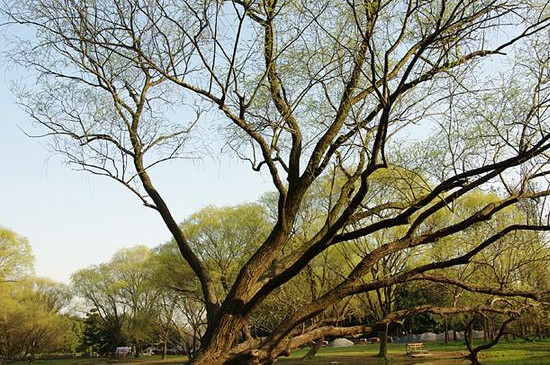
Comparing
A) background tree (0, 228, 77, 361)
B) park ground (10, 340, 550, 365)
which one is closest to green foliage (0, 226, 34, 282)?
background tree (0, 228, 77, 361)

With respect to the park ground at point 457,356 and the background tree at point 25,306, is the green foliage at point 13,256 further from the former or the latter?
the park ground at point 457,356

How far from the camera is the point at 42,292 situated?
47.5 meters

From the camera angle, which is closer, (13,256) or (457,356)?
(457,356)

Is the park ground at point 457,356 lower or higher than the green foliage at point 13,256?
lower

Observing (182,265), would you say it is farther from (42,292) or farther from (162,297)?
(42,292)

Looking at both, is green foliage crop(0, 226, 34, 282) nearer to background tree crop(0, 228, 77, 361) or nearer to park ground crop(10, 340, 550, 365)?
background tree crop(0, 228, 77, 361)

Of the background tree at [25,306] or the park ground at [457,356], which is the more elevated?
the background tree at [25,306]

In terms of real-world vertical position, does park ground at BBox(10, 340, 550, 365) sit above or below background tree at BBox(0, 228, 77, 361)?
below

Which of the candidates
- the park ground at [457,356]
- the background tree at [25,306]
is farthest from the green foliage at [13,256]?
the park ground at [457,356]

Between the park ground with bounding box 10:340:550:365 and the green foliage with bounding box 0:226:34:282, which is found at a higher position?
the green foliage with bounding box 0:226:34:282

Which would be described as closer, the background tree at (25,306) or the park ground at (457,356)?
the park ground at (457,356)

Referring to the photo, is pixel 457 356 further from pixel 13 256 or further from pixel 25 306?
pixel 25 306

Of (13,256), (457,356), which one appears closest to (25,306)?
(13,256)

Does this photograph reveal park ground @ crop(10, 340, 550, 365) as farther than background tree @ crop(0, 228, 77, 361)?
No
